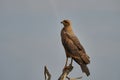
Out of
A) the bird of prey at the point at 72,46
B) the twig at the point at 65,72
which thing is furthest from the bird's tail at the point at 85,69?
the twig at the point at 65,72

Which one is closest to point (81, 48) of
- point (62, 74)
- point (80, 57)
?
point (80, 57)

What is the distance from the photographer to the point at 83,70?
52.9ft

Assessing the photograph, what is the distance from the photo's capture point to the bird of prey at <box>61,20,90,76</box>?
16750 mm

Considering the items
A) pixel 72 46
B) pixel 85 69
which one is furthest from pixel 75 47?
pixel 85 69

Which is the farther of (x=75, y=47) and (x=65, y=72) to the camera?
(x=75, y=47)

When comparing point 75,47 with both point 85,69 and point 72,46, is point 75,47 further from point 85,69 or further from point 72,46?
point 85,69

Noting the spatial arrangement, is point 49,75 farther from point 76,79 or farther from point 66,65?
point 66,65

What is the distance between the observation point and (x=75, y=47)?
57.3 feet

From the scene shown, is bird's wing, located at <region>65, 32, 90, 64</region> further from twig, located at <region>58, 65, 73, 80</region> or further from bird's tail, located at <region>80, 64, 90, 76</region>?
twig, located at <region>58, 65, 73, 80</region>

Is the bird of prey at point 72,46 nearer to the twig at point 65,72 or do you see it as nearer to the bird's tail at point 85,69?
the bird's tail at point 85,69

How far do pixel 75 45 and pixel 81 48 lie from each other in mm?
486

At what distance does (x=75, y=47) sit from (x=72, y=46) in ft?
0.60

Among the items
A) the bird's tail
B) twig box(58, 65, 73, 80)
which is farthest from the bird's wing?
twig box(58, 65, 73, 80)

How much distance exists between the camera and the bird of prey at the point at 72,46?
1675 cm
